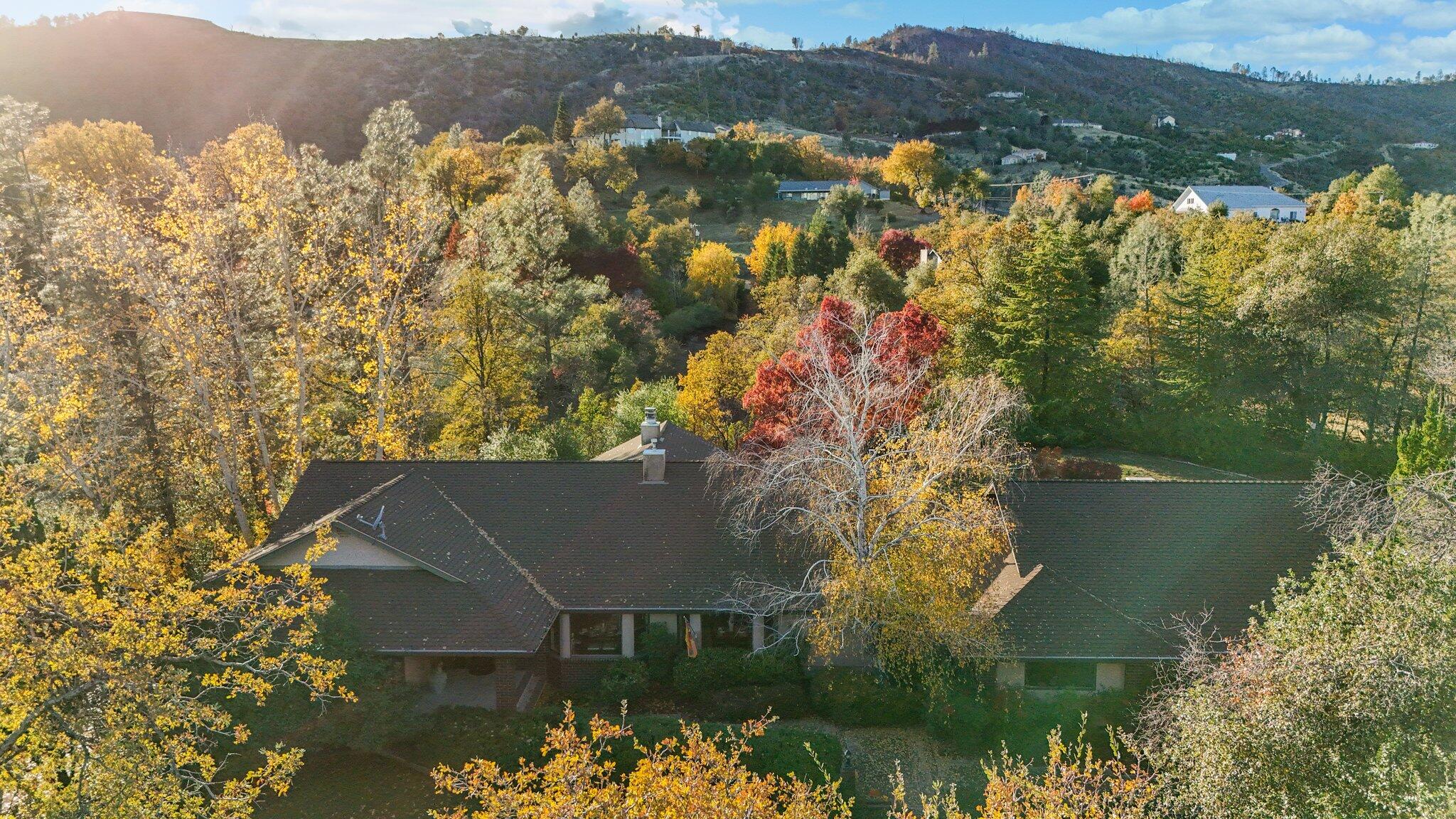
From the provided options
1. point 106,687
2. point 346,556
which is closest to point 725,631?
point 346,556

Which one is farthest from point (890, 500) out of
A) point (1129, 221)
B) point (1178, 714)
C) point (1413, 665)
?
point (1129, 221)

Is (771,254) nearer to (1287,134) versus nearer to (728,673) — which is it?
(728,673)

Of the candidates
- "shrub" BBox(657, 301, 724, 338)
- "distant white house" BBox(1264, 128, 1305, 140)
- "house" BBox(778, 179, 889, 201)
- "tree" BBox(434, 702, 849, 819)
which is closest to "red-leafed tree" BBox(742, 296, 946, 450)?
"tree" BBox(434, 702, 849, 819)

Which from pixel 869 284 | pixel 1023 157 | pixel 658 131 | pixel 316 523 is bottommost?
pixel 316 523

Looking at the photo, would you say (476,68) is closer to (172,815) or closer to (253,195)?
(253,195)

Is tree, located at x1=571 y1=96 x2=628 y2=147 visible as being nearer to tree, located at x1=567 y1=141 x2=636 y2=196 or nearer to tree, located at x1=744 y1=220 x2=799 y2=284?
tree, located at x1=567 y1=141 x2=636 y2=196

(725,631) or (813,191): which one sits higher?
(813,191)
